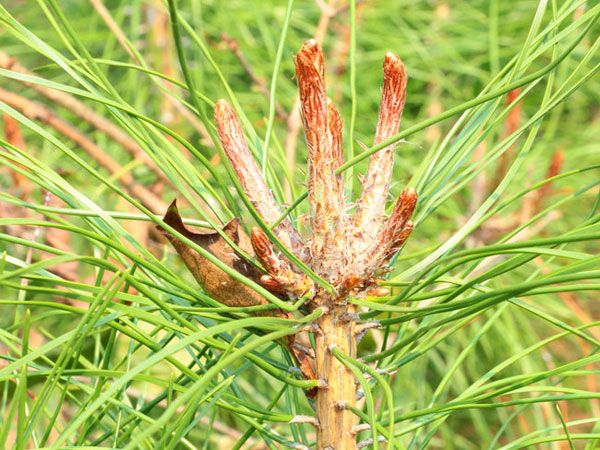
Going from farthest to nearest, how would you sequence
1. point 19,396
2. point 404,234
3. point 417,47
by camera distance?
point 417,47, point 404,234, point 19,396

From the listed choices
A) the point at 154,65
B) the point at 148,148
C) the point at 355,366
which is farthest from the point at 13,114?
the point at 154,65

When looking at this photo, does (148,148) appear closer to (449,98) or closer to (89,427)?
(89,427)

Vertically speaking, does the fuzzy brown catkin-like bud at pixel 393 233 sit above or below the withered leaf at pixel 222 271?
above
